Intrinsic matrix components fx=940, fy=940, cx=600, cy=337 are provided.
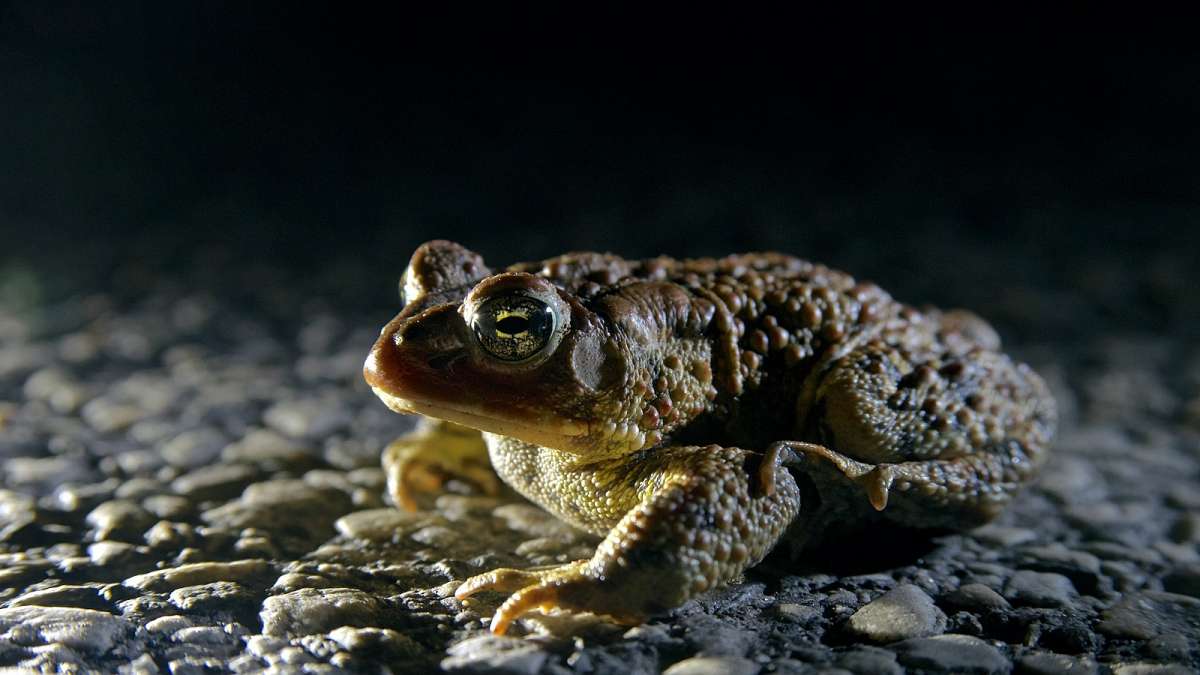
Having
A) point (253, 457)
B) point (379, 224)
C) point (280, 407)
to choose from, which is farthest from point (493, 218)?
point (253, 457)

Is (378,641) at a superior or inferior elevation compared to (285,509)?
inferior

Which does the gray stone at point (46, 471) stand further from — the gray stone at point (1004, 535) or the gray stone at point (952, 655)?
the gray stone at point (1004, 535)

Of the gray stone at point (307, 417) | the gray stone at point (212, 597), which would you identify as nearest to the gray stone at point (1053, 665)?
the gray stone at point (212, 597)

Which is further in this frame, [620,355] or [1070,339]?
[1070,339]

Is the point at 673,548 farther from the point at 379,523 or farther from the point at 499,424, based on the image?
the point at 379,523

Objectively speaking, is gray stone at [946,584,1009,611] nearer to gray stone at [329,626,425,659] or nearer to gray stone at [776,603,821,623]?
gray stone at [776,603,821,623]

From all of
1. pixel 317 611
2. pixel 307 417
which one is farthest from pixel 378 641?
pixel 307 417

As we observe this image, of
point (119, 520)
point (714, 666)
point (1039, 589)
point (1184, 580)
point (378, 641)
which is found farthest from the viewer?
point (119, 520)

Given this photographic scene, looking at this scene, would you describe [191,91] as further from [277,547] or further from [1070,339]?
[1070,339]
